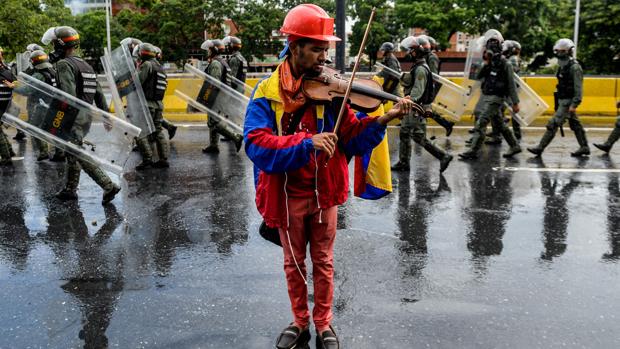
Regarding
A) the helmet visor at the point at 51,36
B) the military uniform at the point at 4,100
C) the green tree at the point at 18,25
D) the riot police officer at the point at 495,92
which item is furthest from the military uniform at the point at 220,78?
the green tree at the point at 18,25

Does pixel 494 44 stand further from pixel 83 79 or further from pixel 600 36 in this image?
pixel 600 36

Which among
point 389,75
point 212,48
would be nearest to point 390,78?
point 389,75

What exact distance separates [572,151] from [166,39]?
150ft

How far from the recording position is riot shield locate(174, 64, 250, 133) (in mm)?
10023

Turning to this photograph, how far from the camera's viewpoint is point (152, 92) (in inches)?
368

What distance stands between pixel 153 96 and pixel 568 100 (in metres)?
6.32

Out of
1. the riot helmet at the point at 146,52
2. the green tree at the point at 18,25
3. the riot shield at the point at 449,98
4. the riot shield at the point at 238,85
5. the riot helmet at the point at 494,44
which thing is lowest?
the riot shield at the point at 449,98

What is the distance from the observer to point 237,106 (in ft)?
33.1

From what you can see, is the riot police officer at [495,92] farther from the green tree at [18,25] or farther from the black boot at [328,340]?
the green tree at [18,25]

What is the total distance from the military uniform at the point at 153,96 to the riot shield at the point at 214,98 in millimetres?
745

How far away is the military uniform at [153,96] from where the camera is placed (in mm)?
9167

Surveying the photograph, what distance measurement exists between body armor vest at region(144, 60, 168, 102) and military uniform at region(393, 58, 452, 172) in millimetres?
3513

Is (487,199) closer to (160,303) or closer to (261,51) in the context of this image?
(160,303)

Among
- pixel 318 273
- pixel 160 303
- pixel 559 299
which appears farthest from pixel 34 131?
pixel 559 299
